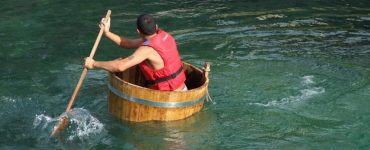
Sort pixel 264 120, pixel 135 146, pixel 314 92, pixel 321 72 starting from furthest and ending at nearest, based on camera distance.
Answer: pixel 321 72, pixel 314 92, pixel 264 120, pixel 135 146

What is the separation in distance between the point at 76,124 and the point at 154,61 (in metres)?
1.52

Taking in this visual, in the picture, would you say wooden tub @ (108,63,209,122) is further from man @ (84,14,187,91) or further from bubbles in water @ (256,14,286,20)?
bubbles in water @ (256,14,286,20)

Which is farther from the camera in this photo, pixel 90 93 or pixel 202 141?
pixel 90 93

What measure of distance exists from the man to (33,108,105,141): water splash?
89 cm

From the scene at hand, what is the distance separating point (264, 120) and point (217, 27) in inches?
215

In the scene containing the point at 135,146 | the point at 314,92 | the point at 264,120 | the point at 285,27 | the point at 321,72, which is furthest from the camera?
the point at 285,27

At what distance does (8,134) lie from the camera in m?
8.24

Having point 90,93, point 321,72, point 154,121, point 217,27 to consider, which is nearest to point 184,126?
point 154,121

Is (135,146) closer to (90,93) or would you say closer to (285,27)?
(90,93)

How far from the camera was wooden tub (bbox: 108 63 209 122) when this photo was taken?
310 inches

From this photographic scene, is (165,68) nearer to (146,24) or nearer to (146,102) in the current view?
(146,102)

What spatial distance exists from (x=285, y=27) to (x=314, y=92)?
4.23 meters

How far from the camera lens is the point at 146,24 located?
776 centimetres

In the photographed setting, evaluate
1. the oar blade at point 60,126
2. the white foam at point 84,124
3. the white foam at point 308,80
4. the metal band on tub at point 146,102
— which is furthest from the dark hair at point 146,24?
the white foam at point 308,80
